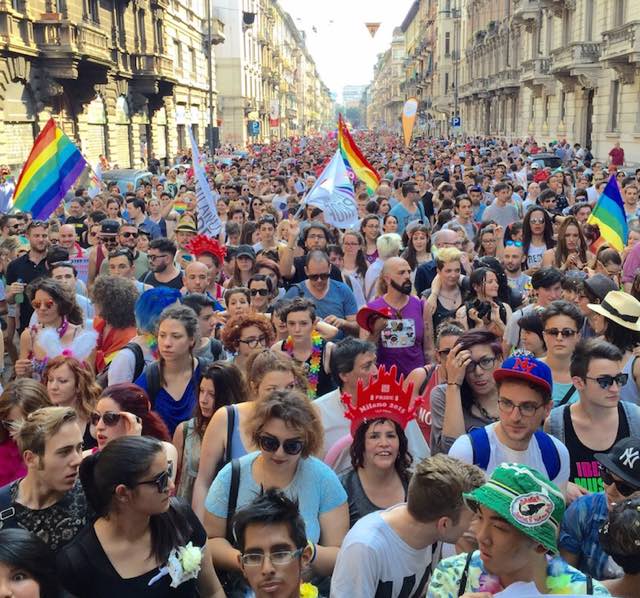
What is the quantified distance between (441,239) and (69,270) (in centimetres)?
336

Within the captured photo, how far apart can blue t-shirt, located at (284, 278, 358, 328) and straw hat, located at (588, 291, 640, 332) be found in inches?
89.7

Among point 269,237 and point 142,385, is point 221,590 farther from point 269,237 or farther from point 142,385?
point 269,237

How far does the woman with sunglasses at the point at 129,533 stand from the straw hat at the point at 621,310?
2943 millimetres

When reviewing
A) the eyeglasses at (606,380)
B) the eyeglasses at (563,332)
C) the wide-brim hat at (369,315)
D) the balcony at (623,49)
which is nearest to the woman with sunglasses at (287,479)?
the eyeglasses at (606,380)

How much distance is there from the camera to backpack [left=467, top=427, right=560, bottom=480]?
3.52 metres

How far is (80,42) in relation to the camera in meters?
24.3

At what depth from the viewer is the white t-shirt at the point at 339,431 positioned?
12.6 feet

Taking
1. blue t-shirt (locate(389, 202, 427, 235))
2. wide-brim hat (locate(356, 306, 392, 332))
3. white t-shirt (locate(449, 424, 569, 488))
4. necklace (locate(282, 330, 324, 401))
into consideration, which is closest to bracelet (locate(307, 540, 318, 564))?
white t-shirt (locate(449, 424, 569, 488))

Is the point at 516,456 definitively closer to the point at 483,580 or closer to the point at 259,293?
the point at 483,580

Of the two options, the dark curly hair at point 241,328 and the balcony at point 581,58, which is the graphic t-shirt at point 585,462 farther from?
the balcony at point 581,58

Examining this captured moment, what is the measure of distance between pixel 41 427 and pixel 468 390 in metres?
2.13

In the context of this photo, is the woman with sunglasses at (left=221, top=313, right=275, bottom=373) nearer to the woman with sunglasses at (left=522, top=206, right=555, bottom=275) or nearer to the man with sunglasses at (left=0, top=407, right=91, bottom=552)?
the man with sunglasses at (left=0, top=407, right=91, bottom=552)

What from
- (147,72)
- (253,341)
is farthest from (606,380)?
(147,72)

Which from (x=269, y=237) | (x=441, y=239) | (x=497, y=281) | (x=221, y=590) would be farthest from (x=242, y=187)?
(x=221, y=590)
